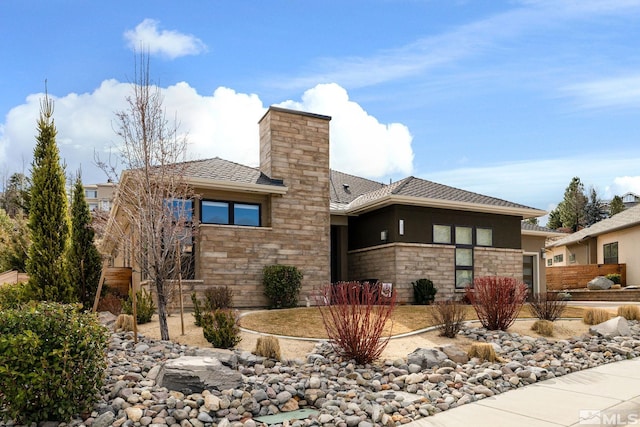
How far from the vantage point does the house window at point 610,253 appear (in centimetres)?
2949

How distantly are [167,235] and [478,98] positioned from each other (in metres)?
6.93

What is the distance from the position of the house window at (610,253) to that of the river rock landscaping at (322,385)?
2225 cm

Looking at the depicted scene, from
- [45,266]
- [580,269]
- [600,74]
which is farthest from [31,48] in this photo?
[580,269]

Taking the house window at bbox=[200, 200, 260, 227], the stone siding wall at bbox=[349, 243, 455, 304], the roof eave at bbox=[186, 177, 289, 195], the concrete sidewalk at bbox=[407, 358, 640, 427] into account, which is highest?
the roof eave at bbox=[186, 177, 289, 195]

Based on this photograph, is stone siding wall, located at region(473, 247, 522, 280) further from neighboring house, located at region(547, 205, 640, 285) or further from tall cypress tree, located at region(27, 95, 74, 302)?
tall cypress tree, located at region(27, 95, 74, 302)

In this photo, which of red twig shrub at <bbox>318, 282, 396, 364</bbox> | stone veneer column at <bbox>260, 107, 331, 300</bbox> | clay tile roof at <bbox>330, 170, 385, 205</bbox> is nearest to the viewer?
red twig shrub at <bbox>318, 282, 396, 364</bbox>

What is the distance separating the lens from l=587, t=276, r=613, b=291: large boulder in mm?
26297

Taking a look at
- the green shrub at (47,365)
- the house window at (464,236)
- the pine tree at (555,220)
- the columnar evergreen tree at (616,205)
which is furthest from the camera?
the pine tree at (555,220)

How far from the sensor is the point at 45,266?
41.0ft

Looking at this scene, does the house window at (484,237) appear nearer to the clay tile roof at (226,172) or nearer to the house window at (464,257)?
the house window at (464,257)

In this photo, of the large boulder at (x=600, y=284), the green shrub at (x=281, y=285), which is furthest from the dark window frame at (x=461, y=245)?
the large boulder at (x=600, y=284)

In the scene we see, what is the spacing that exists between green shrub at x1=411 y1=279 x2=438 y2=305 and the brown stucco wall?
3.02 meters

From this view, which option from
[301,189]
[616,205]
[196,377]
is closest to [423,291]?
[301,189]

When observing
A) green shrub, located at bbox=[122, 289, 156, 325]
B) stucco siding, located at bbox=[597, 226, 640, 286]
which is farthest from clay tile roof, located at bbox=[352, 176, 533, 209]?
stucco siding, located at bbox=[597, 226, 640, 286]
